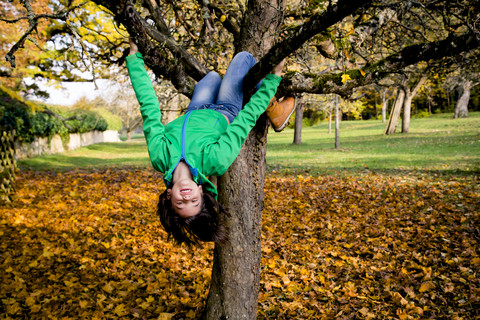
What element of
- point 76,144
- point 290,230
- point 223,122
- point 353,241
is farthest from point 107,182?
point 76,144

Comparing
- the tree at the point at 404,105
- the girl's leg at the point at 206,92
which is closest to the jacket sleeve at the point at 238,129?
the girl's leg at the point at 206,92

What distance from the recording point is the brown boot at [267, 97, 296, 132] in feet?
9.16

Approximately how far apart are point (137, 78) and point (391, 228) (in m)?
5.30

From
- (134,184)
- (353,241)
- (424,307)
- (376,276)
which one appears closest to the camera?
(424,307)

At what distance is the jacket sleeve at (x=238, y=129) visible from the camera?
2385 mm

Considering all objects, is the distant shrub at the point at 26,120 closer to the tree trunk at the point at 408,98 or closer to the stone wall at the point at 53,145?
the stone wall at the point at 53,145

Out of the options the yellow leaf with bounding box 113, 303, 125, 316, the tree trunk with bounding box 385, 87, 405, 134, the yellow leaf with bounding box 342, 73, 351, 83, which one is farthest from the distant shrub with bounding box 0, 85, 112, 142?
the tree trunk with bounding box 385, 87, 405, 134

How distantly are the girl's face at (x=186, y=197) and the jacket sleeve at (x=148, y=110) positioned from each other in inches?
9.4

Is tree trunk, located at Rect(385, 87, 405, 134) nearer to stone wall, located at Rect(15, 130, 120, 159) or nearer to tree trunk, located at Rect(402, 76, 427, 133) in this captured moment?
tree trunk, located at Rect(402, 76, 427, 133)

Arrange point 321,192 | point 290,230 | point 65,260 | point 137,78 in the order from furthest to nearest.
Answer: point 321,192 < point 290,230 < point 65,260 < point 137,78

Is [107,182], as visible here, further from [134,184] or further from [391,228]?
[391,228]

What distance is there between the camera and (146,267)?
4.83m

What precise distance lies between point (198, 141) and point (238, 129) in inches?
14.2

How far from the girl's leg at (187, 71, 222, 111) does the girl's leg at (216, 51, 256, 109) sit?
0.14m
